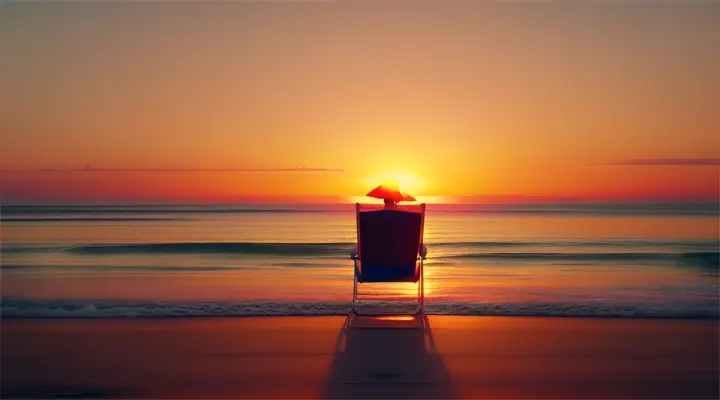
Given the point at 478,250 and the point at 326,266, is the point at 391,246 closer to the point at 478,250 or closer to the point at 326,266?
the point at 326,266

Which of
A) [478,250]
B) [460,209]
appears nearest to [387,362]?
[478,250]

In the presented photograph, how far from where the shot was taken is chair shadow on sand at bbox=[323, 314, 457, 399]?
3.46 meters

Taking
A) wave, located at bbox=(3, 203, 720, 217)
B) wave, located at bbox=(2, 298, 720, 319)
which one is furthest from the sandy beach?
wave, located at bbox=(3, 203, 720, 217)

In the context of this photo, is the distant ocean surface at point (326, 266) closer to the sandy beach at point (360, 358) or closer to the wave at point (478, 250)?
the wave at point (478, 250)

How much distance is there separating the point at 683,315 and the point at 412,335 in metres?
2.05

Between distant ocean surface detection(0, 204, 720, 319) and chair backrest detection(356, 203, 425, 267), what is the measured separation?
0.57m

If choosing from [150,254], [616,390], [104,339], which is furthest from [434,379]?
[150,254]

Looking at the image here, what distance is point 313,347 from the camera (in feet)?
14.2

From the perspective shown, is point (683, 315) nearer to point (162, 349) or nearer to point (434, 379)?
point (434, 379)

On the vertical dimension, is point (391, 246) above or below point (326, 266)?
above

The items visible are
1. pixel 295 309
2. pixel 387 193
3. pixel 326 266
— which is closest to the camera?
pixel 295 309

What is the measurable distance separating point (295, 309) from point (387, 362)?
181 cm

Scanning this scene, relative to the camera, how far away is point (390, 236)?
5391 millimetres

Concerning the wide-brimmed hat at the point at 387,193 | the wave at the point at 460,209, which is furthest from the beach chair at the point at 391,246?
the wave at the point at 460,209
